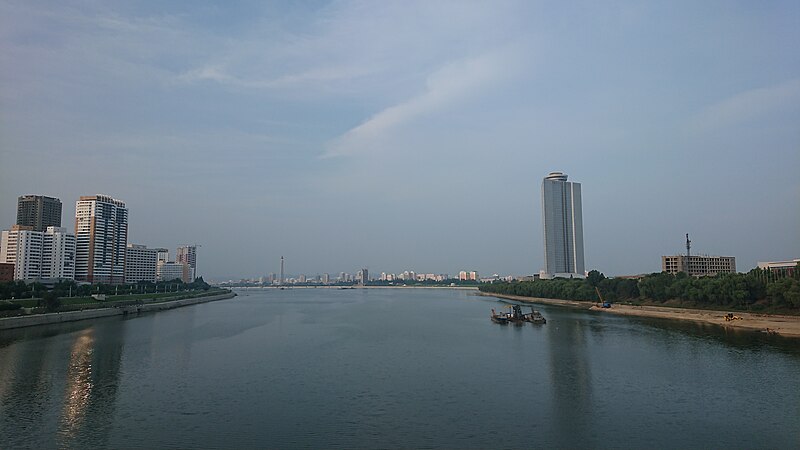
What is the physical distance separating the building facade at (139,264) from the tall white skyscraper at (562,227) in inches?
2314

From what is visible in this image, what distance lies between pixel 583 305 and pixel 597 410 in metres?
32.3

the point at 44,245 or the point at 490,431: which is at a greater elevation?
the point at 44,245

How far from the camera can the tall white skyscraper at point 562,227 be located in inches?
3287

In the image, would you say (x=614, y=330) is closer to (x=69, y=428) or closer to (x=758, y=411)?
(x=758, y=411)

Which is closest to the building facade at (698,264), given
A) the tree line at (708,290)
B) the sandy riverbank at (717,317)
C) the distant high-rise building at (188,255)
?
the tree line at (708,290)

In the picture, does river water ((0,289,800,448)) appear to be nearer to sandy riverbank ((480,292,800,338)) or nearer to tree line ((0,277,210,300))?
sandy riverbank ((480,292,800,338))

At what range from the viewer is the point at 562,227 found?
279 feet

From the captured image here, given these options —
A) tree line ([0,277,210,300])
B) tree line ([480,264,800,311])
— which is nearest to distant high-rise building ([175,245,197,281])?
tree line ([0,277,210,300])

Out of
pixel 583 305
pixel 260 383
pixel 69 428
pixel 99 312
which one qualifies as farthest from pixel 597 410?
pixel 583 305

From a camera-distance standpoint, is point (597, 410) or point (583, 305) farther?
point (583, 305)

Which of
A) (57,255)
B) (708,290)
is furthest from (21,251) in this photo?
(708,290)

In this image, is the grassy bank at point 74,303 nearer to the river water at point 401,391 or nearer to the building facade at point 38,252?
the river water at point 401,391

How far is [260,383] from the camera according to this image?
12.6 meters

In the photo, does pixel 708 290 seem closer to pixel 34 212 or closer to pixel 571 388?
pixel 571 388
